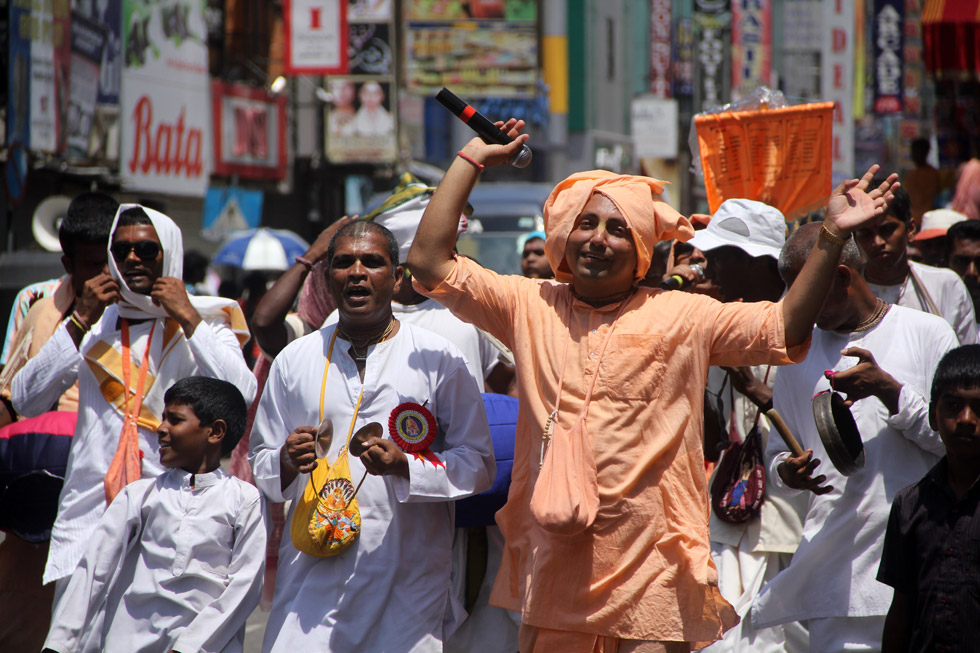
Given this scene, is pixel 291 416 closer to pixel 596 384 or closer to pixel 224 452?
pixel 224 452

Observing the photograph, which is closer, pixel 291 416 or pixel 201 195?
pixel 291 416

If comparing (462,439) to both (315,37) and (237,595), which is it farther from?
(315,37)

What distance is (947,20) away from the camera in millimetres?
10133

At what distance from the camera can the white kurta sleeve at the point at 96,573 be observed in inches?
168

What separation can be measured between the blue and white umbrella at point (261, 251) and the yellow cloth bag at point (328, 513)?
14.4 meters

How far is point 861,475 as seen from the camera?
4.31 meters

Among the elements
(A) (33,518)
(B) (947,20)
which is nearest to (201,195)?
(B) (947,20)

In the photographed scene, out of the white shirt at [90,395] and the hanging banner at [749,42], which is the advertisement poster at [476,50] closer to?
the hanging banner at [749,42]

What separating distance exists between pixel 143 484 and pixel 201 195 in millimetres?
17998

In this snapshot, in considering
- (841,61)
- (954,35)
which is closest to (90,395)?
(954,35)

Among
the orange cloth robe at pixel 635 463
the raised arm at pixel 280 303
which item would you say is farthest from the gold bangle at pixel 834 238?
the raised arm at pixel 280 303

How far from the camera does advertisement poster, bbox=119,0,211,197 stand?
61.9ft

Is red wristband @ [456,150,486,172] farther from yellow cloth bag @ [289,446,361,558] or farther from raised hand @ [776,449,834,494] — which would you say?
raised hand @ [776,449,834,494]

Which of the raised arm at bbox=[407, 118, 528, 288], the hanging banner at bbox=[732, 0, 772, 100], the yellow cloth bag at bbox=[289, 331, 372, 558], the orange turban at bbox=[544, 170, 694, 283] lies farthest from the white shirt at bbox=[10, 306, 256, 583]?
the hanging banner at bbox=[732, 0, 772, 100]
